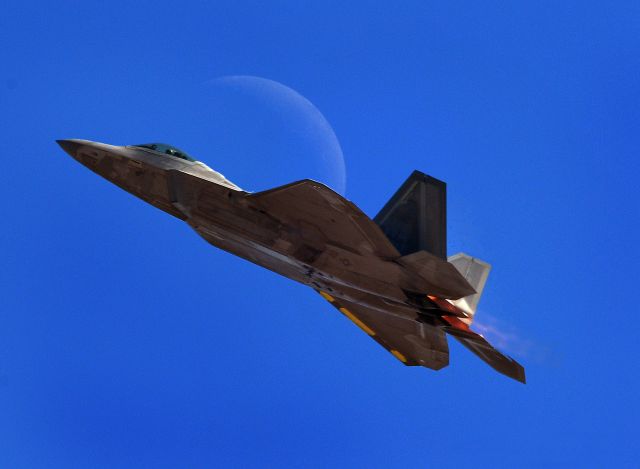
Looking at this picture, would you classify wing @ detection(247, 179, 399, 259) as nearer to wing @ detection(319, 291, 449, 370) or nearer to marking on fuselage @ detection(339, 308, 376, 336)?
wing @ detection(319, 291, 449, 370)

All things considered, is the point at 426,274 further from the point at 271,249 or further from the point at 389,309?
the point at 271,249

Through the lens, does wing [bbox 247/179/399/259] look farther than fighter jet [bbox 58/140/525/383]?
No

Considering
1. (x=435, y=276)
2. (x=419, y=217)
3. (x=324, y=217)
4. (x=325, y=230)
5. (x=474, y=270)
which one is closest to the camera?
(x=324, y=217)

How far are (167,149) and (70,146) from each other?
3.51 meters

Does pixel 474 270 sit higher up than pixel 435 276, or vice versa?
pixel 474 270

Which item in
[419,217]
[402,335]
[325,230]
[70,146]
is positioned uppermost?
[419,217]

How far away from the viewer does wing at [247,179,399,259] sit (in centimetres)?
2131

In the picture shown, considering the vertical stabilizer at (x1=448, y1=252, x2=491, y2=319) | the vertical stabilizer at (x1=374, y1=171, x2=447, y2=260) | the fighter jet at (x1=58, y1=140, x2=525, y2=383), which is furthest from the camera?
the vertical stabilizer at (x1=448, y1=252, x2=491, y2=319)

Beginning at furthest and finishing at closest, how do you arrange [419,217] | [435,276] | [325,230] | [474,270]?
[474,270]
[419,217]
[325,230]
[435,276]

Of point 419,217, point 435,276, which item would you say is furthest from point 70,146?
point 435,276

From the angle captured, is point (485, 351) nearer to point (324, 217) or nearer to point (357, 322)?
point (357, 322)

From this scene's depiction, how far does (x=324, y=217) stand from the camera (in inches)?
864

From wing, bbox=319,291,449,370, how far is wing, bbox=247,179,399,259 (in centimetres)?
552

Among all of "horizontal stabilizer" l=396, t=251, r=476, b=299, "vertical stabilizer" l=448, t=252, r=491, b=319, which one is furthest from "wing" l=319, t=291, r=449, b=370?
"horizontal stabilizer" l=396, t=251, r=476, b=299
